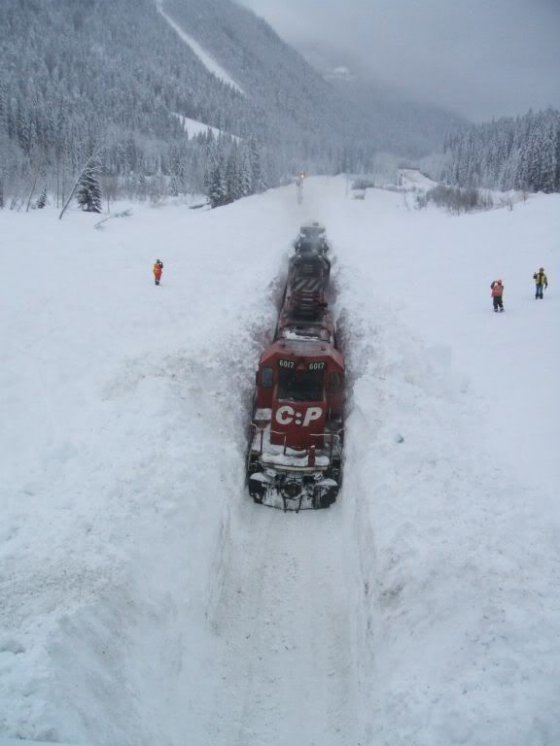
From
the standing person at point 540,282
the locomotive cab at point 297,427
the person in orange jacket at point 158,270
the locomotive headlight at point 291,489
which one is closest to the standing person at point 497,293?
the standing person at point 540,282

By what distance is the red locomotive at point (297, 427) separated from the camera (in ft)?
39.3

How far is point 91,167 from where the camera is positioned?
57.1 metres

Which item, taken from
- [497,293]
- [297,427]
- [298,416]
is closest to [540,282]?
[497,293]

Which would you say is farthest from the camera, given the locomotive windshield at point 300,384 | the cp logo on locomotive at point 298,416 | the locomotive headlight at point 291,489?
the locomotive windshield at point 300,384

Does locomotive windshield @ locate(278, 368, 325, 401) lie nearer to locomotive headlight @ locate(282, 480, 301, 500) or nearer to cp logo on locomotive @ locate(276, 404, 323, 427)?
cp logo on locomotive @ locate(276, 404, 323, 427)

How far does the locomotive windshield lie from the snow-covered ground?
1.29 m

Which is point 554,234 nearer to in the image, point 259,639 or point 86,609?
point 259,639

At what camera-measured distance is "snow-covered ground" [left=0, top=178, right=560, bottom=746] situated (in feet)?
20.7

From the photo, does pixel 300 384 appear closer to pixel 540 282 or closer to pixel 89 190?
pixel 540 282

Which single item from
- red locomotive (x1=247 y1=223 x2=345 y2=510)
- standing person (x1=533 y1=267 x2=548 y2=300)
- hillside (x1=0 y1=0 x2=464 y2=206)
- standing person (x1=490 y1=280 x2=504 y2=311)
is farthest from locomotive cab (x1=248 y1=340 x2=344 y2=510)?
hillside (x1=0 y1=0 x2=464 y2=206)

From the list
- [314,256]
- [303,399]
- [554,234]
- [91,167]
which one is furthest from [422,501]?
[91,167]

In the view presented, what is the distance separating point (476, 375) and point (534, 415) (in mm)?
2601

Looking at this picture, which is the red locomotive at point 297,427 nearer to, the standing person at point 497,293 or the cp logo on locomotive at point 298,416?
the cp logo on locomotive at point 298,416

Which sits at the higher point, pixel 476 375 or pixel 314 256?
pixel 314 256
